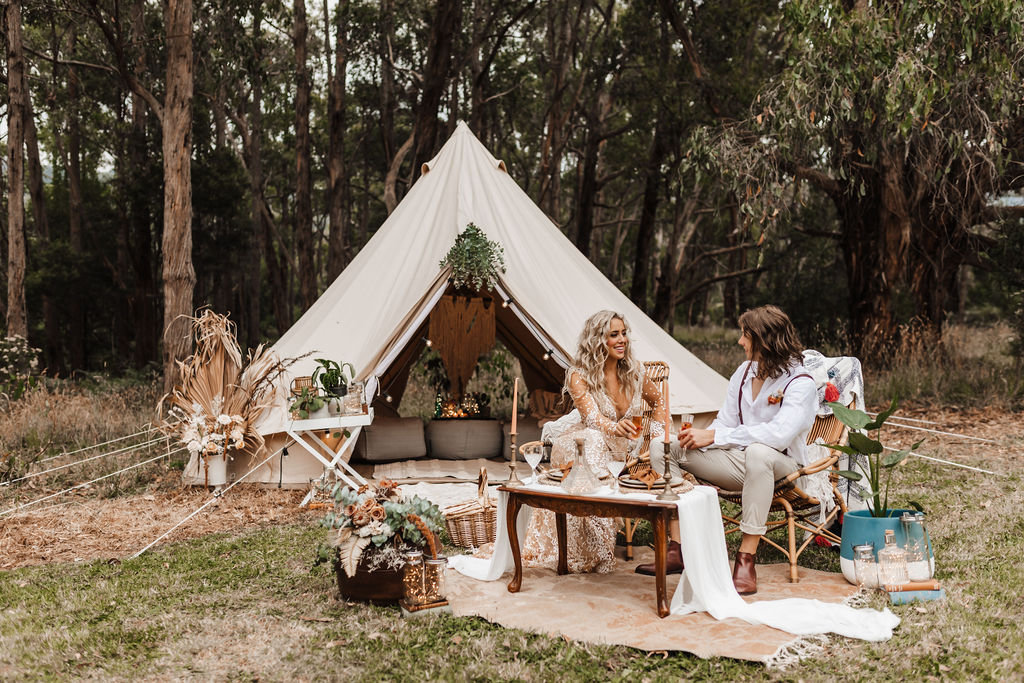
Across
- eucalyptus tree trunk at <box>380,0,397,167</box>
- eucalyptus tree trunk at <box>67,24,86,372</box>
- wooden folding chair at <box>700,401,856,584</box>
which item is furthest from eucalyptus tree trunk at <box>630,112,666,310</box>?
wooden folding chair at <box>700,401,856,584</box>

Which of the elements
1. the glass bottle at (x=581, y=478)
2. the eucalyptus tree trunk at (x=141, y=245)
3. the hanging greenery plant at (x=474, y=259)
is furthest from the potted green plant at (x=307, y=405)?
the eucalyptus tree trunk at (x=141, y=245)

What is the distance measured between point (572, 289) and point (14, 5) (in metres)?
7.09

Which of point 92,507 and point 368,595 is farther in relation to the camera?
point 92,507

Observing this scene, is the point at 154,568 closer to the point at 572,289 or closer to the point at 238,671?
the point at 238,671

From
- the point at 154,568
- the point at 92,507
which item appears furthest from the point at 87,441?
the point at 154,568

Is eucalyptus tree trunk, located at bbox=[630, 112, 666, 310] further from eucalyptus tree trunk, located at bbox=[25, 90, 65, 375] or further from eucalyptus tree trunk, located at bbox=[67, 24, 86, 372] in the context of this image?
eucalyptus tree trunk, located at bbox=[67, 24, 86, 372]

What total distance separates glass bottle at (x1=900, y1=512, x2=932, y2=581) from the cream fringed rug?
241 millimetres

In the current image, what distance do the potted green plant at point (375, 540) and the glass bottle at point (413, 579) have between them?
2 cm

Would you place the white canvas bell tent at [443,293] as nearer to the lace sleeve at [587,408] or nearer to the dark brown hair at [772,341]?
the lace sleeve at [587,408]

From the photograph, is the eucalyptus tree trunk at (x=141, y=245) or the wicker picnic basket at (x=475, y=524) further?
the eucalyptus tree trunk at (x=141, y=245)

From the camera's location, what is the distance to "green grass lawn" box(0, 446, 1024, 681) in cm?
284

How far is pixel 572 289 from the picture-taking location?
643 cm

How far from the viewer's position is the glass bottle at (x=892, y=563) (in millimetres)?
3471

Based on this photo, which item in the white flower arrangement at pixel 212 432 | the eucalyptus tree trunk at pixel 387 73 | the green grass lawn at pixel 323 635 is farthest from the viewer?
the eucalyptus tree trunk at pixel 387 73
